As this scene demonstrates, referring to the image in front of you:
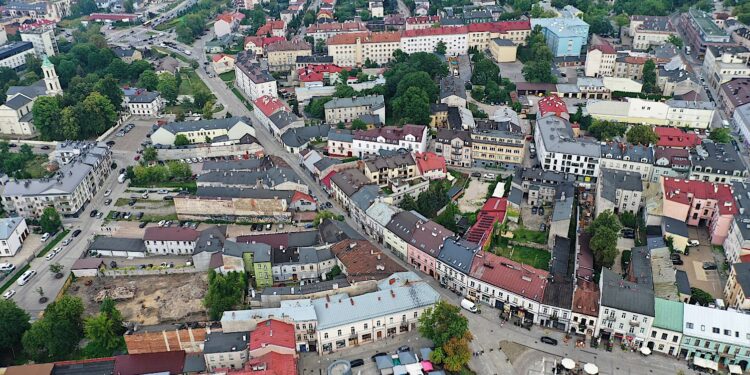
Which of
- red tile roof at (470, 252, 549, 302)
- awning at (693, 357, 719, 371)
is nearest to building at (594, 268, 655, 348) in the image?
awning at (693, 357, 719, 371)

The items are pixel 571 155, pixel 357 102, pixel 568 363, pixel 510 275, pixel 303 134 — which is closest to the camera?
pixel 568 363

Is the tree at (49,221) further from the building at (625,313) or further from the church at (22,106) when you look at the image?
the building at (625,313)

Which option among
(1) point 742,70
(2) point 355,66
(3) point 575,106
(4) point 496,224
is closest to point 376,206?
(4) point 496,224

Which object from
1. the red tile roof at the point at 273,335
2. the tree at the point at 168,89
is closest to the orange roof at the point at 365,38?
the tree at the point at 168,89

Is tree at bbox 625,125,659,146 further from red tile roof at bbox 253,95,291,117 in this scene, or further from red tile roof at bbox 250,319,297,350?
red tile roof at bbox 250,319,297,350

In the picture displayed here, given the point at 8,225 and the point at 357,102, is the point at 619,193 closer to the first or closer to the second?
the point at 357,102

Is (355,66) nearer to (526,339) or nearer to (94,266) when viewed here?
(94,266)

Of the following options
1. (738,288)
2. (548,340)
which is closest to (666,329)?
(548,340)
